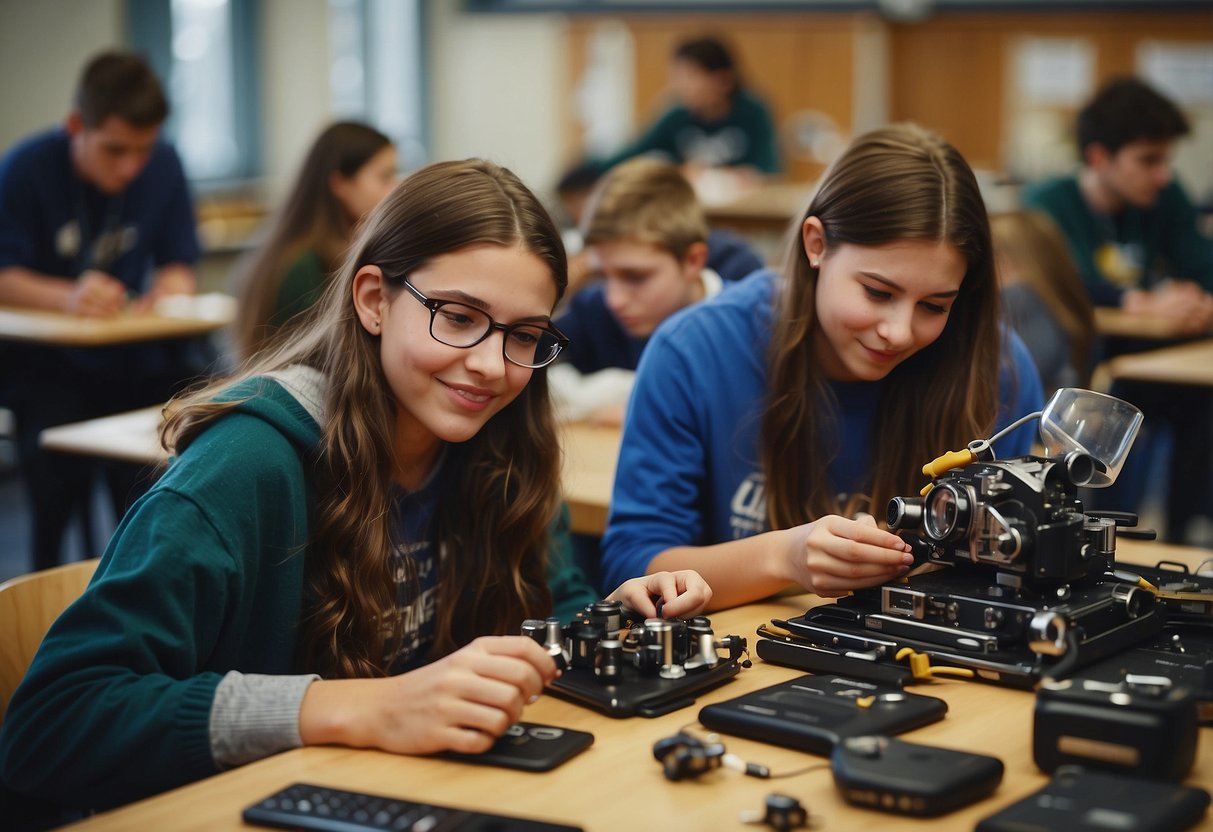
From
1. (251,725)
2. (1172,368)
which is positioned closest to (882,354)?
(251,725)

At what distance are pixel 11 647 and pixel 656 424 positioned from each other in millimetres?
988

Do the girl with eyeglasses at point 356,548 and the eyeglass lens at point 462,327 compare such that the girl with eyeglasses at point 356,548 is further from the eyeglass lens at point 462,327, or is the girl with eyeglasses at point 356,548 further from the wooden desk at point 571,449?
Answer: the wooden desk at point 571,449

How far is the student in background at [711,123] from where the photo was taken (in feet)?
25.4

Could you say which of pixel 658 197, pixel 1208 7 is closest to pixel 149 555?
pixel 658 197

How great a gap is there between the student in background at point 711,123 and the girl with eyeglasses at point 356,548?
5979mm

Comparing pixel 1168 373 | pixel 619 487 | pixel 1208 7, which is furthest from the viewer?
pixel 1208 7

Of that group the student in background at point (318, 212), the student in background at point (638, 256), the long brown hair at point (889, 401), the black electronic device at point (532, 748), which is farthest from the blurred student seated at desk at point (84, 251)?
the black electronic device at point (532, 748)

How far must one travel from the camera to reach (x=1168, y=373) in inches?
155

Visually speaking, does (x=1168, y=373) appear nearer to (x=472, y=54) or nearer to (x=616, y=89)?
(x=616, y=89)

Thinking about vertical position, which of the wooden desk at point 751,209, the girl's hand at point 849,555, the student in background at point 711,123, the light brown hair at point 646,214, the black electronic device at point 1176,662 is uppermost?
the student in background at point 711,123

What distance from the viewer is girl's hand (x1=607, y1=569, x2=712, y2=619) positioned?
1687mm

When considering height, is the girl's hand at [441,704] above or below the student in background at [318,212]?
below

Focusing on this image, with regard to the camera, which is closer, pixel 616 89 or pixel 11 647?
pixel 11 647

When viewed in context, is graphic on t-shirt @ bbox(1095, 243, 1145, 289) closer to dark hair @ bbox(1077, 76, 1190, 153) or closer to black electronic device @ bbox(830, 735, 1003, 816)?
dark hair @ bbox(1077, 76, 1190, 153)
